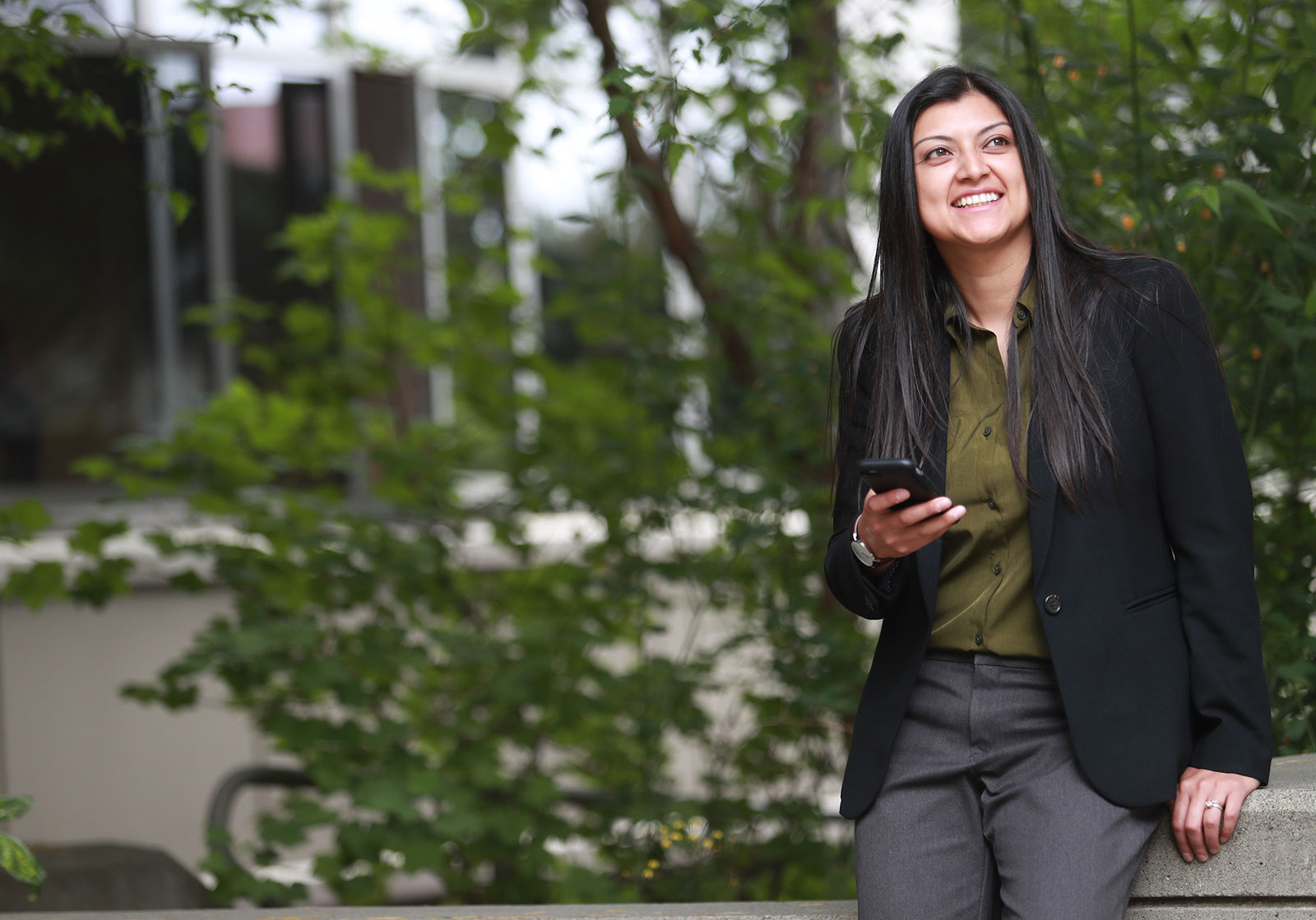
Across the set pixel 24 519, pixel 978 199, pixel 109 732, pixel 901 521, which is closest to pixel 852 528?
pixel 901 521

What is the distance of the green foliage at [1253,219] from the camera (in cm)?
221

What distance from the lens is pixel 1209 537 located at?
5.38 ft

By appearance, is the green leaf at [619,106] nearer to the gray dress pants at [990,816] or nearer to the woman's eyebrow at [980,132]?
the woman's eyebrow at [980,132]

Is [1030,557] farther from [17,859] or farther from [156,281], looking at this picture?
[156,281]

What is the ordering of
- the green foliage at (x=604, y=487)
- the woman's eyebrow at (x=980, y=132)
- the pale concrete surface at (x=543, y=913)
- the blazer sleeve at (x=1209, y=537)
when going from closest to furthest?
the blazer sleeve at (x=1209, y=537)
the woman's eyebrow at (x=980, y=132)
the pale concrete surface at (x=543, y=913)
the green foliage at (x=604, y=487)

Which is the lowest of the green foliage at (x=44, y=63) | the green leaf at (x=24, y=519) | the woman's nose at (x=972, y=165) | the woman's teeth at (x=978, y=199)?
the green leaf at (x=24, y=519)

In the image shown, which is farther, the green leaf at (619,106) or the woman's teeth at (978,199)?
the green leaf at (619,106)

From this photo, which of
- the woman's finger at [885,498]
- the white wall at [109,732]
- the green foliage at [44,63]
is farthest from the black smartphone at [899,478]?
the white wall at [109,732]

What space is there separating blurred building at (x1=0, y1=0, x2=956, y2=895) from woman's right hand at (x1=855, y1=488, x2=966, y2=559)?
10.2ft

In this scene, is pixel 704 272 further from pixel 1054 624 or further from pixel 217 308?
pixel 1054 624

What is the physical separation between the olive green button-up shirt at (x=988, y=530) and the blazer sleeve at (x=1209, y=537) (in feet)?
0.61

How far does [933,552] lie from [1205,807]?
49 cm

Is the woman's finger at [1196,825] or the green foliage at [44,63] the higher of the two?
the green foliage at [44,63]

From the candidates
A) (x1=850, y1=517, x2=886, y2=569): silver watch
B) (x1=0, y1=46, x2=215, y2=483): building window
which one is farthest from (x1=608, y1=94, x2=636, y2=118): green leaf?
(x1=0, y1=46, x2=215, y2=483): building window
